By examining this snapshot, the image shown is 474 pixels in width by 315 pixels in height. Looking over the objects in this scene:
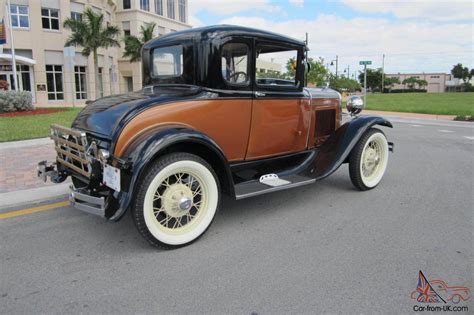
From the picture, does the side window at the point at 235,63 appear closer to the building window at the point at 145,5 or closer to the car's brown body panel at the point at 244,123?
the car's brown body panel at the point at 244,123

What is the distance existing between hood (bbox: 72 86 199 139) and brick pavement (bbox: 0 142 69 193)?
181 centimetres

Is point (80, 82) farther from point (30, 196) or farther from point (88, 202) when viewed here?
point (88, 202)

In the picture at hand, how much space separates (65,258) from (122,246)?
0.46m

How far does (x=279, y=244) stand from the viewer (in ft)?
11.1

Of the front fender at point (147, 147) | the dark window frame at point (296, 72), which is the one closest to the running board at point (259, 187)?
the front fender at point (147, 147)

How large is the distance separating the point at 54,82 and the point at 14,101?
14.1 meters

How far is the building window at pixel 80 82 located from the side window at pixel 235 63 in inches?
1211

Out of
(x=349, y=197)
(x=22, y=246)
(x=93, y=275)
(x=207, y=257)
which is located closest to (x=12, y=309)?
(x=93, y=275)

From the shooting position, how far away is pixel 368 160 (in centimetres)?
507

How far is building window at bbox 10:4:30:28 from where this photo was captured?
1085 inches

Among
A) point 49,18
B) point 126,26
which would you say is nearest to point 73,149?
point 49,18

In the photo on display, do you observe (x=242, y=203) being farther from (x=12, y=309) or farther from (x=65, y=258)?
(x=12, y=309)

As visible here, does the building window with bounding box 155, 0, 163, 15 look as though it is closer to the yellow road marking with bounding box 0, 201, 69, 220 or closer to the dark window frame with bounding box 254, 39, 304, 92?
the dark window frame with bounding box 254, 39, 304, 92

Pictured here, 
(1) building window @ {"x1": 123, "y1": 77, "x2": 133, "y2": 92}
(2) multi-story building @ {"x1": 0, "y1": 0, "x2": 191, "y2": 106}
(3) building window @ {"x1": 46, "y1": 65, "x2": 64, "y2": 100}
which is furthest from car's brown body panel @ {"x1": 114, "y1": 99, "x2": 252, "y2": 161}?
(1) building window @ {"x1": 123, "y1": 77, "x2": 133, "y2": 92}
